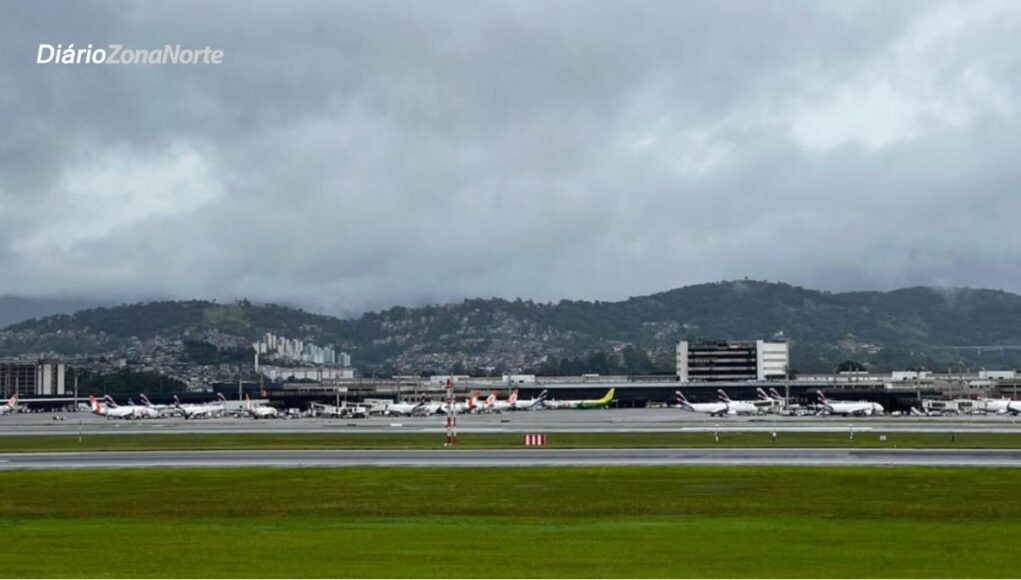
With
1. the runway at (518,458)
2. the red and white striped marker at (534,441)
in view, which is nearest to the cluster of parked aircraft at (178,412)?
the runway at (518,458)

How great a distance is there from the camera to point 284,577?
28922 millimetres

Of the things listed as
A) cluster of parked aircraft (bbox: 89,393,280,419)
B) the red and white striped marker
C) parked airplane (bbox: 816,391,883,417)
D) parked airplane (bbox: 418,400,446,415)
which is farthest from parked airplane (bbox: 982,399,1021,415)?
cluster of parked aircraft (bbox: 89,393,280,419)

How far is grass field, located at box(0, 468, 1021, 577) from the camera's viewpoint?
30875 millimetres

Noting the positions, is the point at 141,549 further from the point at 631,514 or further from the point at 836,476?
the point at 836,476

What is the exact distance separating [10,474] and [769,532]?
158 feet

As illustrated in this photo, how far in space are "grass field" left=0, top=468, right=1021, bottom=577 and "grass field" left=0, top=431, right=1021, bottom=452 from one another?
1002 inches

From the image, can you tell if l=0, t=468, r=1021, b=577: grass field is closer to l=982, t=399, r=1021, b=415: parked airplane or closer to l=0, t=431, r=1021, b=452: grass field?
l=0, t=431, r=1021, b=452: grass field

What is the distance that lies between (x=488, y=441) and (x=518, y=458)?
74.9 feet

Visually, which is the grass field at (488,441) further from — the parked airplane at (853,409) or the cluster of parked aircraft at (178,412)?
the cluster of parked aircraft at (178,412)

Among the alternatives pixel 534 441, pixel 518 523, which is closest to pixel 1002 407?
pixel 534 441

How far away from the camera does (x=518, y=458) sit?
7400 centimetres

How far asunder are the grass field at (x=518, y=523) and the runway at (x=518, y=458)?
201 inches

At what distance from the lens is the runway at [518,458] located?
226 feet

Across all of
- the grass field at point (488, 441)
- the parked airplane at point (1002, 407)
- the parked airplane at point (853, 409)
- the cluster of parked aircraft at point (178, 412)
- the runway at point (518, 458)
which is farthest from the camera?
the cluster of parked aircraft at point (178, 412)
